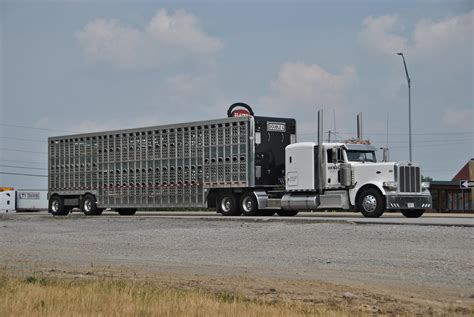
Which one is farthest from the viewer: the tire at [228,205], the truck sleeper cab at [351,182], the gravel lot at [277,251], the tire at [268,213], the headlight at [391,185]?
the tire at [268,213]

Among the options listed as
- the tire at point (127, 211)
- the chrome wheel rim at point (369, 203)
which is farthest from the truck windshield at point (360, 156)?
the tire at point (127, 211)

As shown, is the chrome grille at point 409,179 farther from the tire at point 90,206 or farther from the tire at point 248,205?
the tire at point 90,206

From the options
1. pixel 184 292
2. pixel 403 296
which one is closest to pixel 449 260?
pixel 403 296

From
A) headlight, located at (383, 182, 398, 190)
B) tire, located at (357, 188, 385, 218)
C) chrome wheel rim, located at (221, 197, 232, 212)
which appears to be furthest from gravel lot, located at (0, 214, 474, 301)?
chrome wheel rim, located at (221, 197, 232, 212)

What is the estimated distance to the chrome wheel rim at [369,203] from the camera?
28.0m

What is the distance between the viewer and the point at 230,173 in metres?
32.4

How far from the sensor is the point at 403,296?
398 inches

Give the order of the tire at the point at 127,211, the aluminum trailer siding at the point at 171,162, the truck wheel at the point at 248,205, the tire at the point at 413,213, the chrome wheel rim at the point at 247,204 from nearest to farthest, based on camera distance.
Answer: the tire at the point at 413,213
the truck wheel at the point at 248,205
the chrome wheel rim at the point at 247,204
the aluminum trailer siding at the point at 171,162
the tire at the point at 127,211

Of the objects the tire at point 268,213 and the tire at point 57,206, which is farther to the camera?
the tire at point 57,206

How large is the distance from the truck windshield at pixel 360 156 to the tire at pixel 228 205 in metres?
5.68

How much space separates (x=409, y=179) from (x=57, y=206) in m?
20.2

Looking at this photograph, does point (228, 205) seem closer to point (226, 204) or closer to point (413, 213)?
point (226, 204)

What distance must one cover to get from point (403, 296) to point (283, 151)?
22.5 m

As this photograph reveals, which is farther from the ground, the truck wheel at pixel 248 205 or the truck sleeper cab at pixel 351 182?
the truck sleeper cab at pixel 351 182
